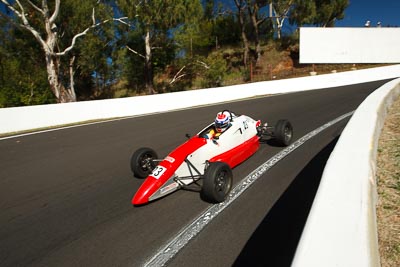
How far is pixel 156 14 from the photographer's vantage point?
26.0 m

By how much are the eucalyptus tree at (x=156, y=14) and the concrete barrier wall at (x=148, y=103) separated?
11651mm

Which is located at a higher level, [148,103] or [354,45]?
[354,45]

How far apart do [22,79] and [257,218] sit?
32334mm

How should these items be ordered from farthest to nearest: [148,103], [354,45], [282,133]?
[354,45] → [148,103] → [282,133]

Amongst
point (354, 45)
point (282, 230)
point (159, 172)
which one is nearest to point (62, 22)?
point (354, 45)

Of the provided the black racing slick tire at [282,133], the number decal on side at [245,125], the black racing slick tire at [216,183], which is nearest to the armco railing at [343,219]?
the black racing slick tire at [216,183]

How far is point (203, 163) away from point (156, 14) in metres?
24.4

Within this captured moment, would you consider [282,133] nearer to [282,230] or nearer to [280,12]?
[282,230]

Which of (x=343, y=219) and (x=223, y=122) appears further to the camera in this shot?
(x=223, y=122)

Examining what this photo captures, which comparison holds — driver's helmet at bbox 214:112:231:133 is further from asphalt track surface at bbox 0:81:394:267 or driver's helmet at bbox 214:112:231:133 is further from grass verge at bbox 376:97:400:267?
grass verge at bbox 376:97:400:267

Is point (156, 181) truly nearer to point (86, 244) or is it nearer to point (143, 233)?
point (143, 233)

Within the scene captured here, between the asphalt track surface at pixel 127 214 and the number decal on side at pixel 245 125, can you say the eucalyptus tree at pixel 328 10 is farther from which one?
the number decal on side at pixel 245 125

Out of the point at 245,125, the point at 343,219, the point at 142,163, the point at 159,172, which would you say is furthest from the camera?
the point at 245,125

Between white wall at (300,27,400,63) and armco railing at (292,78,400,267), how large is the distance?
2923cm
